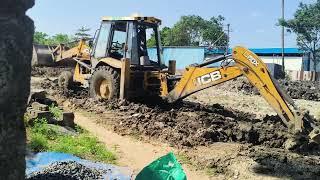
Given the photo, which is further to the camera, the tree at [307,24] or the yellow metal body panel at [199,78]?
the tree at [307,24]

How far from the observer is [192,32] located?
2623 inches

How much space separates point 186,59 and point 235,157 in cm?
3160

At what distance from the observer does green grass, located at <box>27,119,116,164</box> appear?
7.46 meters

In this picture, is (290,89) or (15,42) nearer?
(15,42)

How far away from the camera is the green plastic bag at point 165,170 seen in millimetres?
4109

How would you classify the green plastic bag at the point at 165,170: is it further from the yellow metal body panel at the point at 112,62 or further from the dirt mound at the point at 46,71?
the dirt mound at the point at 46,71

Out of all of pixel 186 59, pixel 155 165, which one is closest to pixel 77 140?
pixel 155 165

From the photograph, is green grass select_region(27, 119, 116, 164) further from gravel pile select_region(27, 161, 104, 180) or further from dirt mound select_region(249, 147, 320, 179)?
dirt mound select_region(249, 147, 320, 179)

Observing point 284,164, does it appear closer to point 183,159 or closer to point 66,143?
point 183,159

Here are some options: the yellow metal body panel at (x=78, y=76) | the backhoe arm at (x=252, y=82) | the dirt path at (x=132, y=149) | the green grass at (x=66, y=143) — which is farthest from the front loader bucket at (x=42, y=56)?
the green grass at (x=66, y=143)

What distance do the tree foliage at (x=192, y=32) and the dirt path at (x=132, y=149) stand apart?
5282 cm

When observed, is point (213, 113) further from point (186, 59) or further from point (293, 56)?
point (293, 56)

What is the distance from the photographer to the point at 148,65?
1267cm

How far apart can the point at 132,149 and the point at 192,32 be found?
5899 centimetres
